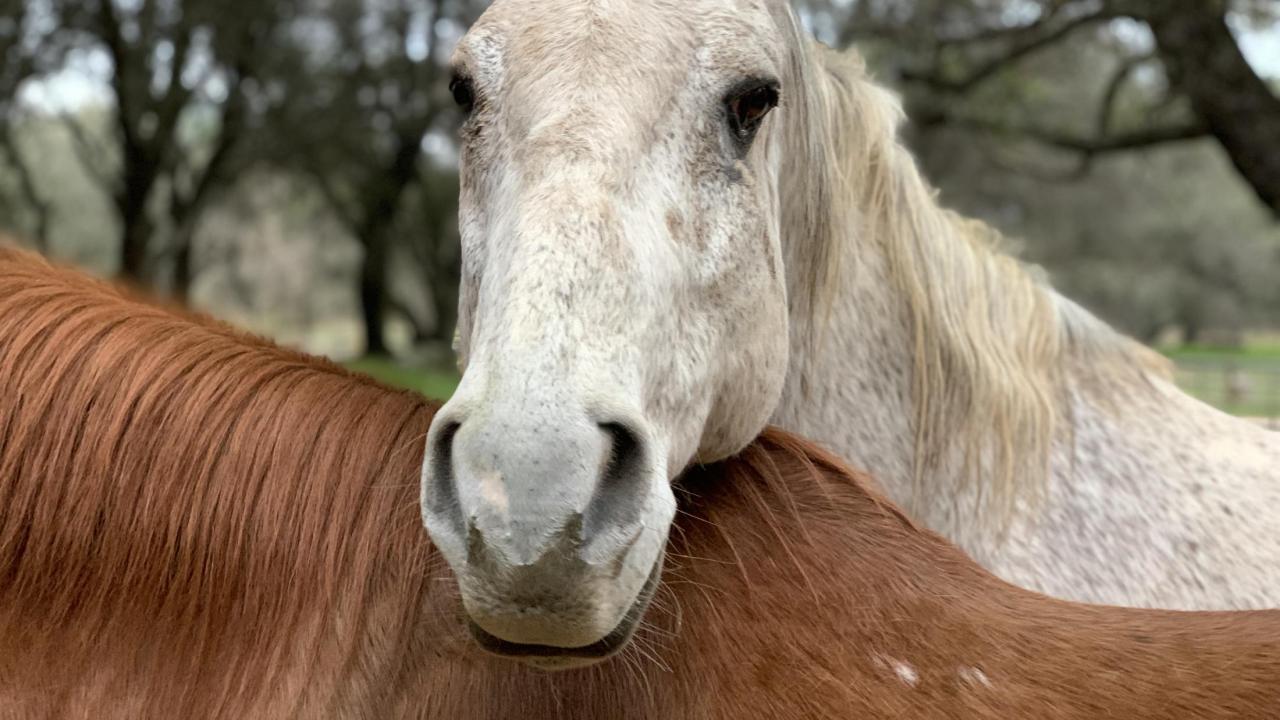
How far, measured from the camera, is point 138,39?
14.6 m

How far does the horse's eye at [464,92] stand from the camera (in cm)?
201

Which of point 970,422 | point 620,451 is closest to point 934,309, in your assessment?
point 970,422

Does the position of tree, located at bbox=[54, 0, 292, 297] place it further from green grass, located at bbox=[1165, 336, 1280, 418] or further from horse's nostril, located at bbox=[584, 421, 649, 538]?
horse's nostril, located at bbox=[584, 421, 649, 538]

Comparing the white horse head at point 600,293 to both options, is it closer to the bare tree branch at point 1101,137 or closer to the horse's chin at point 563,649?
the horse's chin at point 563,649

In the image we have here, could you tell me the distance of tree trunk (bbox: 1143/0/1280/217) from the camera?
243 inches

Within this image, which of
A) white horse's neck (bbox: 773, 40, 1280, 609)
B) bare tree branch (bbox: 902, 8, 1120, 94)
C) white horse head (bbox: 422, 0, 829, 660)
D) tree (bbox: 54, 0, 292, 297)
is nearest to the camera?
white horse head (bbox: 422, 0, 829, 660)

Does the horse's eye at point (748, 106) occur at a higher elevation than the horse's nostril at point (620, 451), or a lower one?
higher

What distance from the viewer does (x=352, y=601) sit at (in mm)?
1701

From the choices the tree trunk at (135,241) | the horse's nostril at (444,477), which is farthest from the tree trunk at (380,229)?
the horse's nostril at (444,477)

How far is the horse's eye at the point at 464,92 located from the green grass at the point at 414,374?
33.2 ft

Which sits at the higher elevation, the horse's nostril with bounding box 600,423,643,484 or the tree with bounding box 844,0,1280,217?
the tree with bounding box 844,0,1280,217

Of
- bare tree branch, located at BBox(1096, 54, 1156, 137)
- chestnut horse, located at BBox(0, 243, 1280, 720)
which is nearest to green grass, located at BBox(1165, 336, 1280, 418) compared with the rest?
bare tree branch, located at BBox(1096, 54, 1156, 137)

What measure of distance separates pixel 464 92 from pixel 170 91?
1471cm

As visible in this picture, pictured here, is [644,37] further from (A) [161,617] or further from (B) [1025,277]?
(B) [1025,277]
